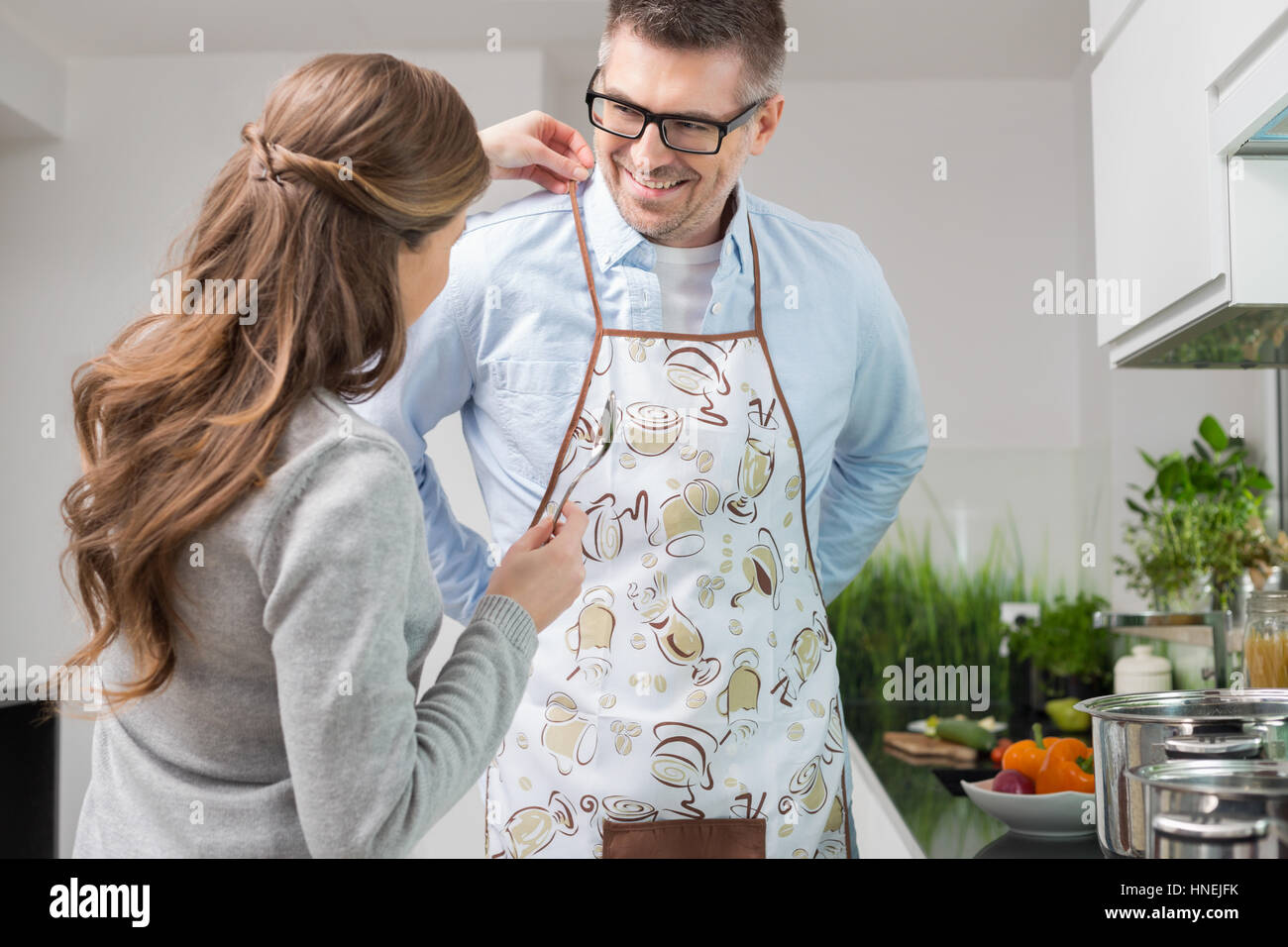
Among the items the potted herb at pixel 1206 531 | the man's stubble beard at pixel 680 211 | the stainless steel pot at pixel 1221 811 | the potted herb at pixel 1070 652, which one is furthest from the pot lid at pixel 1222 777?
the potted herb at pixel 1070 652

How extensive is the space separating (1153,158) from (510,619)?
80 cm

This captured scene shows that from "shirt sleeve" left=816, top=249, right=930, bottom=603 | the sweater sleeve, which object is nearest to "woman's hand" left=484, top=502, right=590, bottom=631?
the sweater sleeve

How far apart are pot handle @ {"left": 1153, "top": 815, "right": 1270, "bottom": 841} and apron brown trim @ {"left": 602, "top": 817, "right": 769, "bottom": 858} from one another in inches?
14.5

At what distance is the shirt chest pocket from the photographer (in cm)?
93

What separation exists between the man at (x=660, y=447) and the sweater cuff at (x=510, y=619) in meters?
0.28

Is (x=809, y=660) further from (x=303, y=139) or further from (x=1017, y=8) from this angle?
(x=1017, y=8)

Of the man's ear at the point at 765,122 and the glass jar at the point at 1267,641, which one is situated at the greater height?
the man's ear at the point at 765,122

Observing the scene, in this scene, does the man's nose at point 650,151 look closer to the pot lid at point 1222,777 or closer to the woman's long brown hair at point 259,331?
the woman's long brown hair at point 259,331

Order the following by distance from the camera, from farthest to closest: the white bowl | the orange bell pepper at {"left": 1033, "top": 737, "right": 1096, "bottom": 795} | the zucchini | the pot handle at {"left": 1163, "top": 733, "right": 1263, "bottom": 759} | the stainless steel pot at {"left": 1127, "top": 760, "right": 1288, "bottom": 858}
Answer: the zucchini → the orange bell pepper at {"left": 1033, "top": 737, "right": 1096, "bottom": 795} → the white bowl → the pot handle at {"left": 1163, "top": 733, "right": 1263, "bottom": 759} → the stainless steel pot at {"left": 1127, "top": 760, "right": 1288, "bottom": 858}

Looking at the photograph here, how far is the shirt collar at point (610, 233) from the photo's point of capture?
0.96 meters

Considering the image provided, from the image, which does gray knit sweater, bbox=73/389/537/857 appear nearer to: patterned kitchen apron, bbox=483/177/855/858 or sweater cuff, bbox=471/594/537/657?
sweater cuff, bbox=471/594/537/657

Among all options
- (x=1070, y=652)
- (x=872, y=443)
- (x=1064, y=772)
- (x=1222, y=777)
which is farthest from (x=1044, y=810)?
(x=1070, y=652)

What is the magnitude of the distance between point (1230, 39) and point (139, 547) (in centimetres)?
84

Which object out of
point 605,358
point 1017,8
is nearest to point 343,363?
point 605,358
